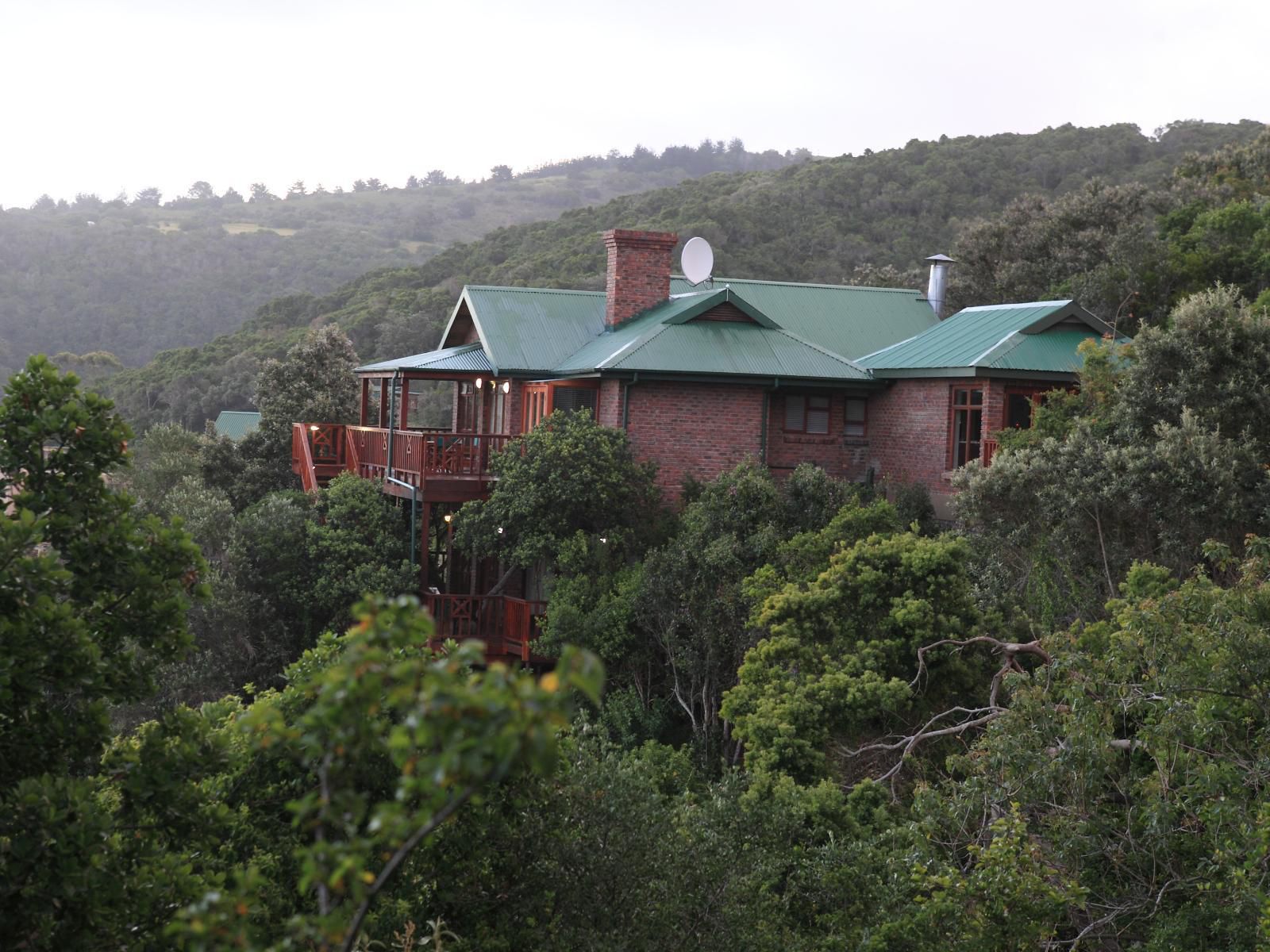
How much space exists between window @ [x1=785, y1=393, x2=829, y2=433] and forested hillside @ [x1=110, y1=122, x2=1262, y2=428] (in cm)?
1698

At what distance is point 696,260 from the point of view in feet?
87.4

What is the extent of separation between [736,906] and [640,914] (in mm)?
808

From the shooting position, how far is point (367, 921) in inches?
318

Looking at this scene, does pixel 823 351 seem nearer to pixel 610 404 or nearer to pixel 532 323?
pixel 610 404

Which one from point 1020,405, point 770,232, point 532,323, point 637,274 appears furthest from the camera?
point 770,232

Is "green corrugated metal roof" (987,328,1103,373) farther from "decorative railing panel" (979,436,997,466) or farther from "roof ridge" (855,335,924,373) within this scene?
"roof ridge" (855,335,924,373)

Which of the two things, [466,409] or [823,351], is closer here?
[823,351]

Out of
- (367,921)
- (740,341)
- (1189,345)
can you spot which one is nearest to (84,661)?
(367,921)

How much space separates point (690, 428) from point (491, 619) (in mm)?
4918

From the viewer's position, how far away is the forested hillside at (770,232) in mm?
51562

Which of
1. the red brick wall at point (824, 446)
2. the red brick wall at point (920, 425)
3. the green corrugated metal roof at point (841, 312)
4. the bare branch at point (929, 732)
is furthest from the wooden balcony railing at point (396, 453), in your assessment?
the bare branch at point (929, 732)

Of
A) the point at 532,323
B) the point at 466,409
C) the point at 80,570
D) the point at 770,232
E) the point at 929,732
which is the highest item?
the point at 770,232

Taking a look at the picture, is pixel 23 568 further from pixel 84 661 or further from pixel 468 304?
pixel 468 304

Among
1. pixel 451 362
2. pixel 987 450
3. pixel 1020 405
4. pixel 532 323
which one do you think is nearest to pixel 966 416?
pixel 1020 405
